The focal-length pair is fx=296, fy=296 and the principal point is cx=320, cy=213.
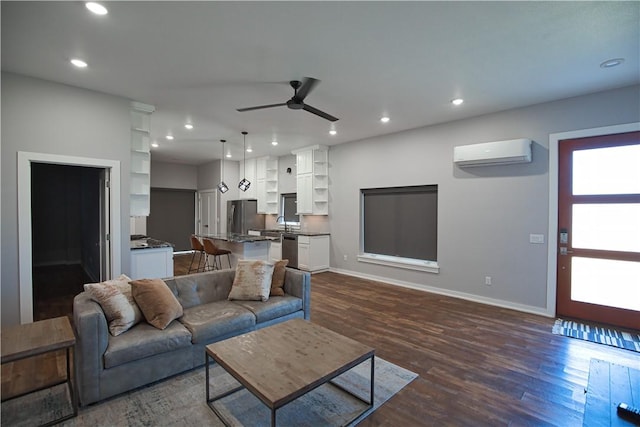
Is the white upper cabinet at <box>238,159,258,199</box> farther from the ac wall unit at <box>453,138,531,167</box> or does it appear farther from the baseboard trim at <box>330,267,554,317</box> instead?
the ac wall unit at <box>453,138,531,167</box>

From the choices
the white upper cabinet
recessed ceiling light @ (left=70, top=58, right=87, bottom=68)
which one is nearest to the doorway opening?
the white upper cabinet

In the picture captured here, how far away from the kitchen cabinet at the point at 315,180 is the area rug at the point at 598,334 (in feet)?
15.3

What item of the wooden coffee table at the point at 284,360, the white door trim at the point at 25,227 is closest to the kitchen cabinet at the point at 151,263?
the white door trim at the point at 25,227

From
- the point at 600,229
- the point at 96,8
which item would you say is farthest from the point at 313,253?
the point at 96,8

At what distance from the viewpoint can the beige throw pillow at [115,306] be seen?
7.79 feet

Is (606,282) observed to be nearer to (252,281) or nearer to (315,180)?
(252,281)

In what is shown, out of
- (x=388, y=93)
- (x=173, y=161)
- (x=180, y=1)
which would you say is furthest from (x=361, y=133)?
(x=173, y=161)

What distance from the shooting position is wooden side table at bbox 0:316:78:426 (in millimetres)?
1859

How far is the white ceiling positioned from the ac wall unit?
0.55m

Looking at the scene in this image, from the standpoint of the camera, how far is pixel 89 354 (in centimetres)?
211

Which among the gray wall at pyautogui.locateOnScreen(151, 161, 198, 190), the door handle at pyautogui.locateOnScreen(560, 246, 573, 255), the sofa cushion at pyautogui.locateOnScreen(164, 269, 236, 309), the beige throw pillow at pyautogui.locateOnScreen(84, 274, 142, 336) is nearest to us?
the beige throw pillow at pyautogui.locateOnScreen(84, 274, 142, 336)

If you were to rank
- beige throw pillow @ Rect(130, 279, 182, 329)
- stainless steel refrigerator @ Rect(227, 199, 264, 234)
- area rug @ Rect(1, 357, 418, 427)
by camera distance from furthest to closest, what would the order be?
stainless steel refrigerator @ Rect(227, 199, 264, 234)
beige throw pillow @ Rect(130, 279, 182, 329)
area rug @ Rect(1, 357, 418, 427)

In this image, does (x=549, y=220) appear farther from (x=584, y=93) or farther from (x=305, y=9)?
(x=305, y=9)

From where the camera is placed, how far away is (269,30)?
250 cm
